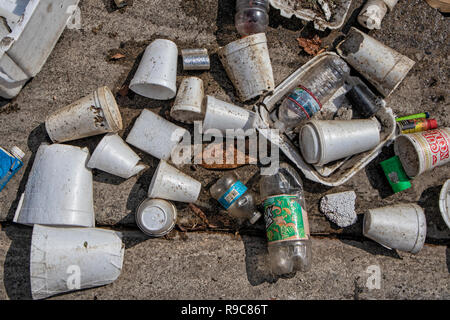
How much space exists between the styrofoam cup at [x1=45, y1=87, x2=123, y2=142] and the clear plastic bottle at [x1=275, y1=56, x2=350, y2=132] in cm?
106

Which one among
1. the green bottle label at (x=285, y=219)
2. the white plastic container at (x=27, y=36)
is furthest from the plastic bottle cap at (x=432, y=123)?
the white plastic container at (x=27, y=36)

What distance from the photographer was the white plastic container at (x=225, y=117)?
6.68 ft

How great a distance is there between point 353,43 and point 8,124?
2.35 meters

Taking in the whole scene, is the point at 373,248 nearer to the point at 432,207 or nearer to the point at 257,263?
the point at 432,207

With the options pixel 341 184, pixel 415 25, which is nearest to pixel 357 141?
pixel 341 184

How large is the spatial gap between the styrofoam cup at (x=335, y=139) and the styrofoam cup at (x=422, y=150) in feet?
0.70

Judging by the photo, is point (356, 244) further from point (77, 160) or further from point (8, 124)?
point (8, 124)

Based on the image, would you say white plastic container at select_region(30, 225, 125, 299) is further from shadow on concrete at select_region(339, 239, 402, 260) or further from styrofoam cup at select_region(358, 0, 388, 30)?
styrofoam cup at select_region(358, 0, 388, 30)

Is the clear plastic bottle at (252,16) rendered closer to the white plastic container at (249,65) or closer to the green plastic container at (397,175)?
the white plastic container at (249,65)

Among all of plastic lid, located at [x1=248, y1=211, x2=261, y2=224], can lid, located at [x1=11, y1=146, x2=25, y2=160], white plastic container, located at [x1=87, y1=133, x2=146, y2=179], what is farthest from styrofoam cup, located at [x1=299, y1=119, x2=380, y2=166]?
can lid, located at [x1=11, y1=146, x2=25, y2=160]

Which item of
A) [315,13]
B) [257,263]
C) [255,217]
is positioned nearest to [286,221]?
[255,217]

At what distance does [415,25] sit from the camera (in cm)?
241

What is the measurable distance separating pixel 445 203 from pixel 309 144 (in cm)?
105

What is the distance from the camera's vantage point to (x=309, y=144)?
6.83 ft
